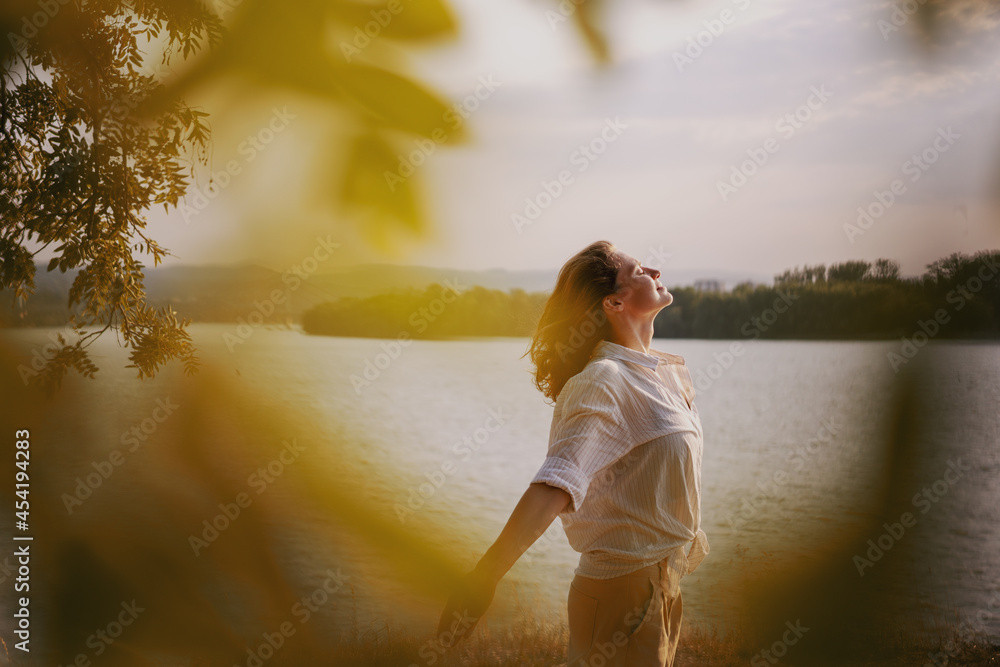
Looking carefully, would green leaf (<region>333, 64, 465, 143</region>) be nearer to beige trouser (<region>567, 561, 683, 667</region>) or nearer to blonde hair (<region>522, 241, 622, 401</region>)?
blonde hair (<region>522, 241, 622, 401</region>)

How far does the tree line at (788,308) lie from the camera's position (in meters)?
5.03

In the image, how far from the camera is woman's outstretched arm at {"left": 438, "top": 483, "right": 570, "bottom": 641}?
1.08m

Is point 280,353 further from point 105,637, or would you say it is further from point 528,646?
point 528,646

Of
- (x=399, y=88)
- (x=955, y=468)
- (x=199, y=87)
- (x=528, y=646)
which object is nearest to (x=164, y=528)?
(x=528, y=646)

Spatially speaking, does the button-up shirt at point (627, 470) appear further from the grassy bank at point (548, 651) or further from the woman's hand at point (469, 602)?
the grassy bank at point (548, 651)

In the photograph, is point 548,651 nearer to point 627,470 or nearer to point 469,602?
point 627,470

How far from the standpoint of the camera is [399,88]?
14.5 ft

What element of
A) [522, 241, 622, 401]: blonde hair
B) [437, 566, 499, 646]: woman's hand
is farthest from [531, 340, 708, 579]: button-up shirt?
[437, 566, 499, 646]: woman's hand

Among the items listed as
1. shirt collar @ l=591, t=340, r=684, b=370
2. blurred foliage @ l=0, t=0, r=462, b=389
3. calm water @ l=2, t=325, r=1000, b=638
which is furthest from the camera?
calm water @ l=2, t=325, r=1000, b=638

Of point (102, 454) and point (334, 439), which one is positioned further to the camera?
point (334, 439)

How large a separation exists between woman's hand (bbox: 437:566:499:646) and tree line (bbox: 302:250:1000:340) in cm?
347

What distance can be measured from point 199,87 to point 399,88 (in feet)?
3.67

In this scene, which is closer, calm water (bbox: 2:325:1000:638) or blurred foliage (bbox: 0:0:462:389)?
blurred foliage (bbox: 0:0:462:389)

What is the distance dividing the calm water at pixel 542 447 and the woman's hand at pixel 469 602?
352cm
